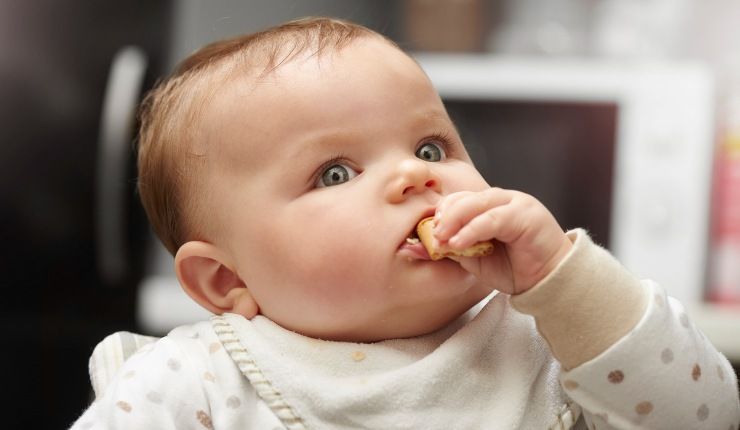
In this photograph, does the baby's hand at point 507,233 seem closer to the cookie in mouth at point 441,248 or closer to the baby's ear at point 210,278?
the cookie in mouth at point 441,248

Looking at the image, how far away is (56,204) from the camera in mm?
1457

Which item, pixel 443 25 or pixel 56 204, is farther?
pixel 443 25

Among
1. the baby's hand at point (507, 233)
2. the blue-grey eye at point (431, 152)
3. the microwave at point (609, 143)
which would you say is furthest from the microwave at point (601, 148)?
the baby's hand at point (507, 233)

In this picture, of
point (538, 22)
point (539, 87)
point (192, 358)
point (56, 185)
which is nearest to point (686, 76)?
point (539, 87)

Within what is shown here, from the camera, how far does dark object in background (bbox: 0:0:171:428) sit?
131cm

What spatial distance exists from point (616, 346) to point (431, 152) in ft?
0.70

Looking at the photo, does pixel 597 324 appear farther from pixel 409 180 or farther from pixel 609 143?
pixel 609 143

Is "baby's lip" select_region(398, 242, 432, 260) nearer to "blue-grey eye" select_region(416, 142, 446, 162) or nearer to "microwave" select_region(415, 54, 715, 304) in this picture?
"blue-grey eye" select_region(416, 142, 446, 162)

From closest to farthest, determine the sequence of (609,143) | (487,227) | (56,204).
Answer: (487,227)
(56,204)
(609,143)

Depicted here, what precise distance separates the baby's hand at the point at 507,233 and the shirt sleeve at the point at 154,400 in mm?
208

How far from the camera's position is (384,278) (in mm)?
667

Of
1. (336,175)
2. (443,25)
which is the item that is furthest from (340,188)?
(443,25)

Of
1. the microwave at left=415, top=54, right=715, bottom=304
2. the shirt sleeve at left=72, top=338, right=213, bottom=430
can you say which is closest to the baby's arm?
the shirt sleeve at left=72, top=338, right=213, bottom=430

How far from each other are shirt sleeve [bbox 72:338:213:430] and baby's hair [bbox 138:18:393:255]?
0.43ft
